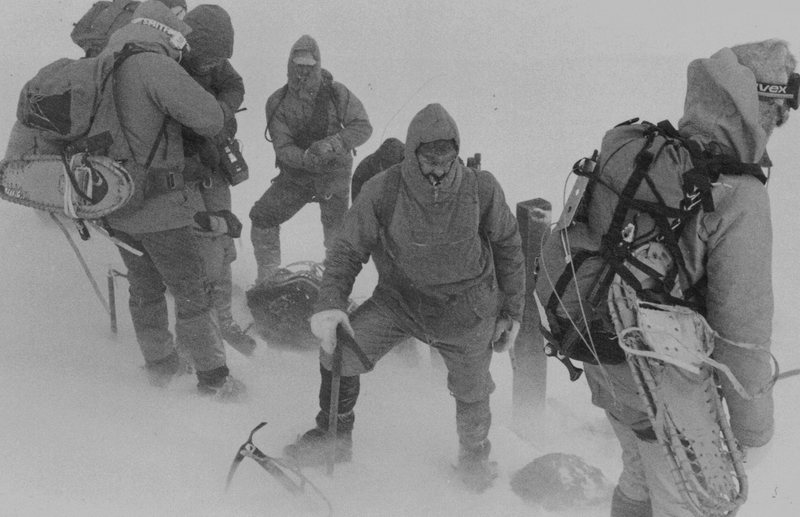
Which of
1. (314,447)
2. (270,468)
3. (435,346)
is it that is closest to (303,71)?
(435,346)

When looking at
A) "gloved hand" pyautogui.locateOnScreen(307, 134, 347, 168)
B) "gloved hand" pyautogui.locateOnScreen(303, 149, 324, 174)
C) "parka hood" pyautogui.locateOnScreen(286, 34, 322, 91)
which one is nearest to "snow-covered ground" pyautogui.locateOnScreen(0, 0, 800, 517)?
"gloved hand" pyautogui.locateOnScreen(303, 149, 324, 174)

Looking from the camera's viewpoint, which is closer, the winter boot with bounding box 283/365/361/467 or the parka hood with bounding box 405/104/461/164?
the parka hood with bounding box 405/104/461/164

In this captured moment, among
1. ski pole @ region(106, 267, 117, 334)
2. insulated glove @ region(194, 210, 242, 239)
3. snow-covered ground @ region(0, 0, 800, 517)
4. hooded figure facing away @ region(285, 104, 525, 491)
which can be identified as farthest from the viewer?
ski pole @ region(106, 267, 117, 334)

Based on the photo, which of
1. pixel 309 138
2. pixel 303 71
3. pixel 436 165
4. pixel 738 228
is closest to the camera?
pixel 738 228

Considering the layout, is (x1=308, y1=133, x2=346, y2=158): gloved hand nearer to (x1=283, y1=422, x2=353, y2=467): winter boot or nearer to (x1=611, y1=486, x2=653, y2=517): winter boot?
(x1=283, y1=422, x2=353, y2=467): winter boot

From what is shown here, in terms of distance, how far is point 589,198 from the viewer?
8.41 feet

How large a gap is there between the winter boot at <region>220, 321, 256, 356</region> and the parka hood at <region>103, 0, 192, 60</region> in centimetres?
213

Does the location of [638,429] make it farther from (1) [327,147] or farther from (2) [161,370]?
(1) [327,147]

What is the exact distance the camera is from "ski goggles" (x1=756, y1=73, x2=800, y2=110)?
2.34 metres

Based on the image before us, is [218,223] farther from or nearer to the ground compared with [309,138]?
nearer to the ground

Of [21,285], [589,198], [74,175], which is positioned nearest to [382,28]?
[21,285]

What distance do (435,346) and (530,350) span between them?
106cm

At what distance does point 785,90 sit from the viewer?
2348mm

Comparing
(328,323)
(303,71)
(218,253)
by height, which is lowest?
(218,253)
